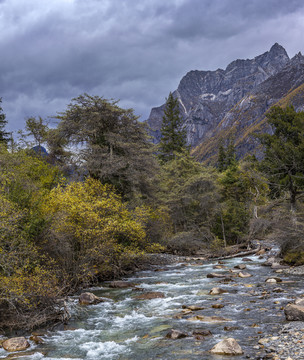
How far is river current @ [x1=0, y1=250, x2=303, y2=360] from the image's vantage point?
8227 mm

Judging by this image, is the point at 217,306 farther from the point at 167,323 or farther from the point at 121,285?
the point at 121,285

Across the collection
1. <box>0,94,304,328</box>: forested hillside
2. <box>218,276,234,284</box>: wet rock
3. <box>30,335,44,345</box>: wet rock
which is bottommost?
<box>218,276,234,284</box>: wet rock

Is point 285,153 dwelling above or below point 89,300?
above

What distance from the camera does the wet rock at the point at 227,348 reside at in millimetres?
7445

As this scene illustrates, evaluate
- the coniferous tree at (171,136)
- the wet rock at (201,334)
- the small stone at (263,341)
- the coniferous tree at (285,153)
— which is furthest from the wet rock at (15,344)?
the coniferous tree at (171,136)

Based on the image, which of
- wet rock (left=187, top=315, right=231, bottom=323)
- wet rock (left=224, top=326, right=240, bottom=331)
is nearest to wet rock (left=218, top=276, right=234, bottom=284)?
wet rock (left=187, top=315, right=231, bottom=323)

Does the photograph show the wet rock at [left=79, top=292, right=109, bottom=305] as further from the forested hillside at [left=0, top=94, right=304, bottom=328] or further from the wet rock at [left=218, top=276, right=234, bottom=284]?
the wet rock at [left=218, top=276, right=234, bottom=284]

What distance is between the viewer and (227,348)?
7562mm

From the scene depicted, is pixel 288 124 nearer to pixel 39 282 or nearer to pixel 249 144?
pixel 39 282

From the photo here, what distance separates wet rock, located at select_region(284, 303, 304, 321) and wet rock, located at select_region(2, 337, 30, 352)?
841cm

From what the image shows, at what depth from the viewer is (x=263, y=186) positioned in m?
47.5

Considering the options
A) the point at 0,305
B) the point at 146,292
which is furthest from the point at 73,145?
the point at 0,305

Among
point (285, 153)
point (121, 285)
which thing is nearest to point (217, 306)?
point (121, 285)

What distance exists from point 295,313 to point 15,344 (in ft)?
29.2
